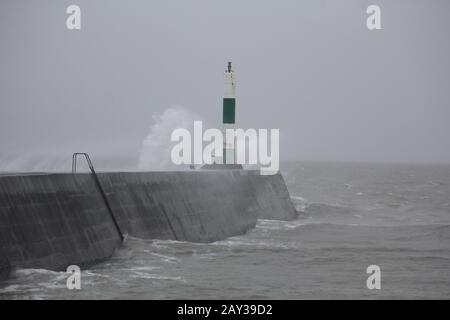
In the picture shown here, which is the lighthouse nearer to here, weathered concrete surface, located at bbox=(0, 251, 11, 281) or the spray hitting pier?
the spray hitting pier

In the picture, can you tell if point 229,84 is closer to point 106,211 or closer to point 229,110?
point 229,110

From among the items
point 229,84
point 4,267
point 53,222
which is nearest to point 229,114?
point 229,84

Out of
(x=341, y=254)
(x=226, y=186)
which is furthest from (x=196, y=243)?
(x=226, y=186)

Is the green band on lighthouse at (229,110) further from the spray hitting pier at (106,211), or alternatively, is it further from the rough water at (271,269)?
the rough water at (271,269)

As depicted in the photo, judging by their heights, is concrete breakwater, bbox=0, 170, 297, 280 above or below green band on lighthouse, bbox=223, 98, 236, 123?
below

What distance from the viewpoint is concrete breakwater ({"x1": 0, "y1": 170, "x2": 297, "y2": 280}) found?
15469mm

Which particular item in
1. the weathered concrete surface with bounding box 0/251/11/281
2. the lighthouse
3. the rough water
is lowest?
the rough water

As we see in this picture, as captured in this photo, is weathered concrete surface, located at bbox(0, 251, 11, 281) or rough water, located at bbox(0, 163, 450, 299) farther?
rough water, located at bbox(0, 163, 450, 299)

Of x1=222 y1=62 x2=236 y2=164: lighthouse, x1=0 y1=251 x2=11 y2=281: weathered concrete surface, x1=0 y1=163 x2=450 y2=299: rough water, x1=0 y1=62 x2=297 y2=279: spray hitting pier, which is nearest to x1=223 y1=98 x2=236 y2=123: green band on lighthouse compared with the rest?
x1=222 y1=62 x2=236 y2=164: lighthouse

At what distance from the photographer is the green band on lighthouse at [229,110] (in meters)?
32.2

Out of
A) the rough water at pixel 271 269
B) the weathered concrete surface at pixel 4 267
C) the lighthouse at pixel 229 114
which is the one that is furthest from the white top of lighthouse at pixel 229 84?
the weathered concrete surface at pixel 4 267

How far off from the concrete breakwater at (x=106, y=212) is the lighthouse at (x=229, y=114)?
3.46m

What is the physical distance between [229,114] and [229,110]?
16 centimetres

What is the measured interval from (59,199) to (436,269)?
341 inches
